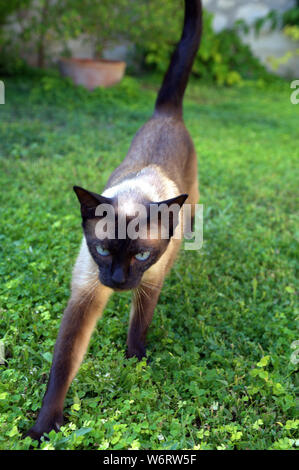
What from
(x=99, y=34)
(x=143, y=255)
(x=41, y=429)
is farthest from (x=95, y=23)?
A: (x=41, y=429)

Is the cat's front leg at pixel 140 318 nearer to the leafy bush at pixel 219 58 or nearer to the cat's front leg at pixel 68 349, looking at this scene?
the cat's front leg at pixel 68 349

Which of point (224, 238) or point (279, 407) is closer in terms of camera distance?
point (279, 407)

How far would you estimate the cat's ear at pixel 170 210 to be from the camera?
74.1 inches

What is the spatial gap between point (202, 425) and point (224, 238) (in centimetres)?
191

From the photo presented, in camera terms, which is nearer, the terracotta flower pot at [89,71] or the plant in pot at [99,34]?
the plant in pot at [99,34]

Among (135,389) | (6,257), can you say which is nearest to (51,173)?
(6,257)

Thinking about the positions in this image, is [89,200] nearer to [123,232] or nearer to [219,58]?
[123,232]

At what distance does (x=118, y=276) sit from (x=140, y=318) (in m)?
0.56

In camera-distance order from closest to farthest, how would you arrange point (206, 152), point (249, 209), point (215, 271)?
point (215, 271), point (249, 209), point (206, 152)

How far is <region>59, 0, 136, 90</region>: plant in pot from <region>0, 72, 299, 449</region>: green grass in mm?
2169

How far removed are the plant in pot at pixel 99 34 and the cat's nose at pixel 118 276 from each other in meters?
5.92

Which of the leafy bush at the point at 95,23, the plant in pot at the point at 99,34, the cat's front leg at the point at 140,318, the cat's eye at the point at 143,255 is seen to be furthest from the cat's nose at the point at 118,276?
the plant in pot at the point at 99,34
